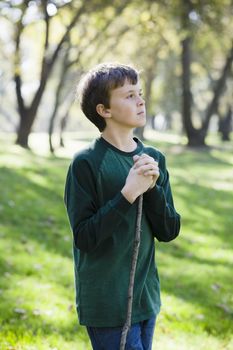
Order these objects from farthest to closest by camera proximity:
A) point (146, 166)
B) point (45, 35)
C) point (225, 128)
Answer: point (225, 128)
point (45, 35)
point (146, 166)

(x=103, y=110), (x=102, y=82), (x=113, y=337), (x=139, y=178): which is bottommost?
(x=113, y=337)

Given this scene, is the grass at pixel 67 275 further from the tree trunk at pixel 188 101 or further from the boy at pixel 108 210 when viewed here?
the tree trunk at pixel 188 101

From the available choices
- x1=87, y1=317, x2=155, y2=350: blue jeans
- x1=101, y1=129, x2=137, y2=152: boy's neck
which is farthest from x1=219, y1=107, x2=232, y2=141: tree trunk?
x1=87, y1=317, x2=155, y2=350: blue jeans

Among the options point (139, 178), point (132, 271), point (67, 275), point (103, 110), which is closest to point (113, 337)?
point (132, 271)

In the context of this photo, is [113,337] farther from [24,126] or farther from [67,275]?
[24,126]

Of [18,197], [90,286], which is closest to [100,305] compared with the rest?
[90,286]

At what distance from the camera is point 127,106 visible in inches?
103

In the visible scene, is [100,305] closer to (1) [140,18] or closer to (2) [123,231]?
(2) [123,231]

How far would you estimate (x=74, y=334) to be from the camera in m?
4.71

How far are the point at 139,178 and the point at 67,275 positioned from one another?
4222 mm

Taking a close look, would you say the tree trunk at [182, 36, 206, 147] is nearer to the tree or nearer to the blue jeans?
the tree

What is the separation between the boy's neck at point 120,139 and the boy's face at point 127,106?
0.06 m

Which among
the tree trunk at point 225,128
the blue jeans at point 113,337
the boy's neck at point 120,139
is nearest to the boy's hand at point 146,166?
the boy's neck at point 120,139

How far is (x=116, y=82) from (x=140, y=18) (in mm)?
18392
